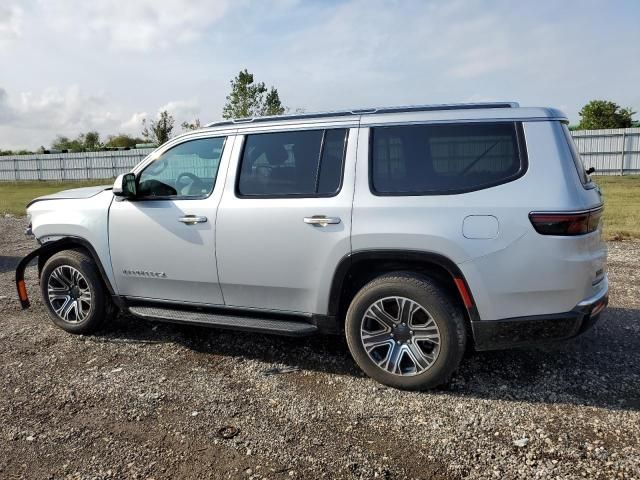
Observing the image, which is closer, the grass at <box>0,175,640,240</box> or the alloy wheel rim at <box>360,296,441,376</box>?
the alloy wheel rim at <box>360,296,441,376</box>

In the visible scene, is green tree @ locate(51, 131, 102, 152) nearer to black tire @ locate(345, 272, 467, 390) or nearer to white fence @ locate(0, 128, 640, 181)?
white fence @ locate(0, 128, 640, 181)

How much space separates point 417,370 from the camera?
3.73 meters

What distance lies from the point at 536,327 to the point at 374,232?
1.22 m

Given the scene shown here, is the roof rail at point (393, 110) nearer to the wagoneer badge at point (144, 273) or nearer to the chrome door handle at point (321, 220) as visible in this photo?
the chrome door handle at point (321, 220)

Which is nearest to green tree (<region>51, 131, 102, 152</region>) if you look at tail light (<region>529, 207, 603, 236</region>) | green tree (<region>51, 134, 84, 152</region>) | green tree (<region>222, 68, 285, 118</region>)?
green tree (<region>51, 134, 84, 152</region>)

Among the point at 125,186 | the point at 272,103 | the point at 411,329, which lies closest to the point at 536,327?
the point at 411,329

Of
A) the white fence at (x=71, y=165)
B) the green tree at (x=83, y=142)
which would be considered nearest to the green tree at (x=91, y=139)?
the green tree at (x=83, y=142)

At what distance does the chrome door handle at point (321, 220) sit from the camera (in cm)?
378

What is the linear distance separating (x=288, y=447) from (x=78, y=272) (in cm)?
289

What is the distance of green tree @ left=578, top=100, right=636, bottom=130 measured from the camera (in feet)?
115

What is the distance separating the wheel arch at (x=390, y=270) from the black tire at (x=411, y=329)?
0.28 ft

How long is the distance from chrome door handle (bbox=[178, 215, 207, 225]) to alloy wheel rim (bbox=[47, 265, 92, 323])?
137 cm

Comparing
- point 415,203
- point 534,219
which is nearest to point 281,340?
point 415,203

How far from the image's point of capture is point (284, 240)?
3.95 meters
